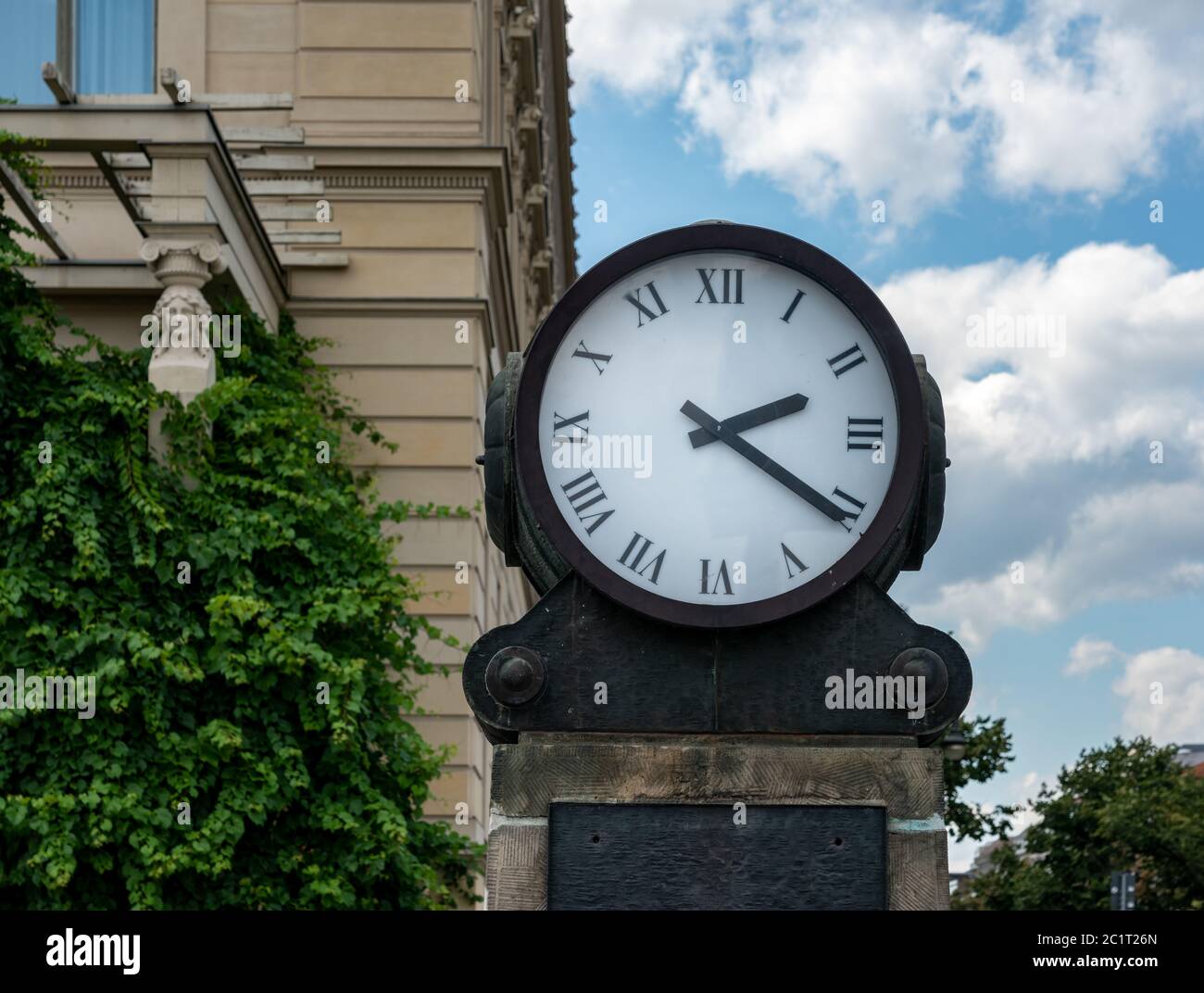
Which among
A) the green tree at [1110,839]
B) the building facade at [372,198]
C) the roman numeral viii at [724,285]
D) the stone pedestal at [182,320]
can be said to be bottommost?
the green tree at [1110,839]

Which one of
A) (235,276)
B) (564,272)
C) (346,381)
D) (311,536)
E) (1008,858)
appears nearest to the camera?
(311,536)

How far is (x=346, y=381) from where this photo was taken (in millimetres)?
20562

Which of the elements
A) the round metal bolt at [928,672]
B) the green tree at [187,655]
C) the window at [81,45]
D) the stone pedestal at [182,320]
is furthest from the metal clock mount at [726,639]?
the window at [81,45]

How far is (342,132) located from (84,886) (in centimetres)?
1039

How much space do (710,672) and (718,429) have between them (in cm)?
56

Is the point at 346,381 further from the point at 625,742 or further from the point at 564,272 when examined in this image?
the point at 564,272

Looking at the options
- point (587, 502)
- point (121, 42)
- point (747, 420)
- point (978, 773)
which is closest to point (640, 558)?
point (587, 502)

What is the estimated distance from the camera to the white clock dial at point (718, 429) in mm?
3994

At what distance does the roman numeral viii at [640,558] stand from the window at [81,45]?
1830 centimetres

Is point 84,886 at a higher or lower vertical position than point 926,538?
lower

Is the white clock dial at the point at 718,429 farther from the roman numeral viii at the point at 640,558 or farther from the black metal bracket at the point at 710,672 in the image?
the black metal bracket at the point at 710,672

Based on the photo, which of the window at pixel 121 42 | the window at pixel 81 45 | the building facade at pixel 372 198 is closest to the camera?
the building facade at pixel 372 198

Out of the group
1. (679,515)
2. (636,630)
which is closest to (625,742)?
(636,630)

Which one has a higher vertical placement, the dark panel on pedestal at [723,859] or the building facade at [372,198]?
the building facade at [372,198]
